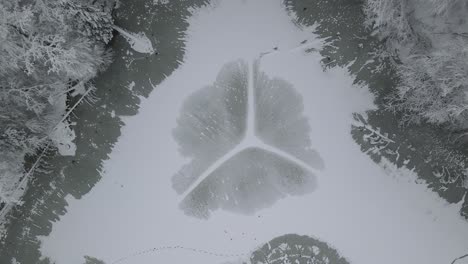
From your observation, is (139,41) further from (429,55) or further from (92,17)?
(429,55)

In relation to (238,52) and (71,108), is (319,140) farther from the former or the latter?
(71,108)

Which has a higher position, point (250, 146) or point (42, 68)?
point (42, 68)

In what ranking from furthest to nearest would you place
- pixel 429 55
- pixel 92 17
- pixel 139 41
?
pixel 139 41 → pixel 92 17 → pixel 429 55

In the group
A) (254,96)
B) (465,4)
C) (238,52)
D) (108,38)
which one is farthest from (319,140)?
(108,38)

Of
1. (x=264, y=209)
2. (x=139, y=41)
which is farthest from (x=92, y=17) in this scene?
(x=264, y=209)

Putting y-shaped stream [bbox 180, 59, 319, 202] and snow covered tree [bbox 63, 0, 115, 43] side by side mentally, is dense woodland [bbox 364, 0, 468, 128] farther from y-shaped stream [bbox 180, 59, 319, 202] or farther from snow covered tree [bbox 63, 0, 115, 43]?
snow covered tree [bbox 63, 0, 115, 43]

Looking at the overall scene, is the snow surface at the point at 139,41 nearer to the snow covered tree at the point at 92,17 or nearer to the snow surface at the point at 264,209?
the snow covered tree at the point at 92,17
